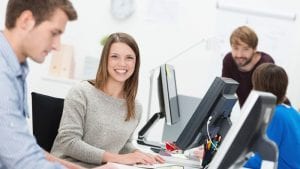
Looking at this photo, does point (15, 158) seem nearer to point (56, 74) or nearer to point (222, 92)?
point (222, 92)

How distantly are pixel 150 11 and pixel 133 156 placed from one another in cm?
217

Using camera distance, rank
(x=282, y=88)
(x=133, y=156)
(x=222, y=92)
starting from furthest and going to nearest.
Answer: (x=282, y=88) < (x=133, y=156) < (x=222, y=92)

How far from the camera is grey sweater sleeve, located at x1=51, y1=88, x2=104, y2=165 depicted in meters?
1.91

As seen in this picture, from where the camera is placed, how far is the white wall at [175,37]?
377cm

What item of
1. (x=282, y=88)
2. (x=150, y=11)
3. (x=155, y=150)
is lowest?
(x=155, y=150)

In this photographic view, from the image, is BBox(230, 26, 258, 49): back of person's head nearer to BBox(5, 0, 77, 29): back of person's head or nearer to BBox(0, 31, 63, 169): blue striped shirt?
BBox(5, 0, 77, 29): back of person's head

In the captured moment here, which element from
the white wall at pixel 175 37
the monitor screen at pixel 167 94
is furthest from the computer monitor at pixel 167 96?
the white wall at pixel 175 37

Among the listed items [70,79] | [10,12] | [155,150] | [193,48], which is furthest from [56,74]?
[10,12]

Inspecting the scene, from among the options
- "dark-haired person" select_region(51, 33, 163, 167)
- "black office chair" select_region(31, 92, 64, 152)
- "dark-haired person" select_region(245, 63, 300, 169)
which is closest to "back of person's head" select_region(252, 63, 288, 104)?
"dark-haired person" select_region(245, 63, 300, 169)

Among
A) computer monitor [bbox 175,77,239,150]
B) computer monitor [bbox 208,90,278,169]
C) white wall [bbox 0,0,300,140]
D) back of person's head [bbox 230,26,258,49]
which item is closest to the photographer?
computer monitor [bbox 208,90,278,169]

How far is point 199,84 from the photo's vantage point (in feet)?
12.5

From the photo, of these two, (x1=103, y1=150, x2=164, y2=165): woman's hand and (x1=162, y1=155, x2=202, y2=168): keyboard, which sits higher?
(x1=103, y1=150, x2=164, y2=165): woman's hand

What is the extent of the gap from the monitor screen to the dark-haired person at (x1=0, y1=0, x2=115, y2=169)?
3.27 ft

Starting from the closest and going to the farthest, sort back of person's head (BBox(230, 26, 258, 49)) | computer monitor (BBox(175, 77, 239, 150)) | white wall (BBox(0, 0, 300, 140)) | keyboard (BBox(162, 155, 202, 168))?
1. computer monitor (BBox(175, 77, 239, 150))
2. keyboard (BBox(162, 155, 202, 168))
3. back of person's head (BBox(230, 26, 258, 49))
4. white wall (BBox(0, 0, 300, 140))
